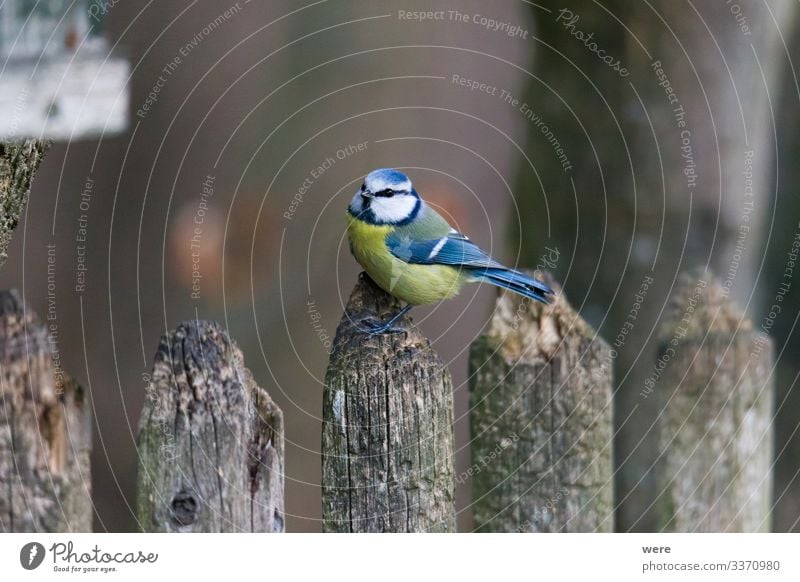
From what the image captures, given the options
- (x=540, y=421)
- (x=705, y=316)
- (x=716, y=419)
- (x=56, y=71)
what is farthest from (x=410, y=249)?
(x=56, y=71)

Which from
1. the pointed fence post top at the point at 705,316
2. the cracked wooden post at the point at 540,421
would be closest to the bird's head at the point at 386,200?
the cracked wooden post at the point at 540,421

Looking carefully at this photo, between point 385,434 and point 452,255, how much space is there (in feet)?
2.34

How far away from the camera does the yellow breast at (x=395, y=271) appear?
2.27 m

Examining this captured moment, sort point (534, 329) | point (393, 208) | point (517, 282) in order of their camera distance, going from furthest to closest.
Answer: point (393, 208), point (517, 282), point (534, 329)

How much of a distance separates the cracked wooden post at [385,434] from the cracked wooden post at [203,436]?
0.14 metres

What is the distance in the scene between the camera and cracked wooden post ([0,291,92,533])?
1.73 meters

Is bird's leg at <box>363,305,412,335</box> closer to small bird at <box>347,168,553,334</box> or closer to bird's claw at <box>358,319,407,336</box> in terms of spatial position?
bird's claw at <box>358,319,407,336</box>

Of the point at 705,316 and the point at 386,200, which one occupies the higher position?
the point at 386,200

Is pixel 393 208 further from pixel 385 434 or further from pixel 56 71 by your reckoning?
pixel 56 71

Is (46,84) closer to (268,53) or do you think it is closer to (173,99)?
(173,99)

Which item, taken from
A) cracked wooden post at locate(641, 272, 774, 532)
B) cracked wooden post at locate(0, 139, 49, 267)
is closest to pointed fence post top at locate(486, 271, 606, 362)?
cracked wooden post at locate(641, 272, 774, 532)

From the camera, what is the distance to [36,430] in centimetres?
175
